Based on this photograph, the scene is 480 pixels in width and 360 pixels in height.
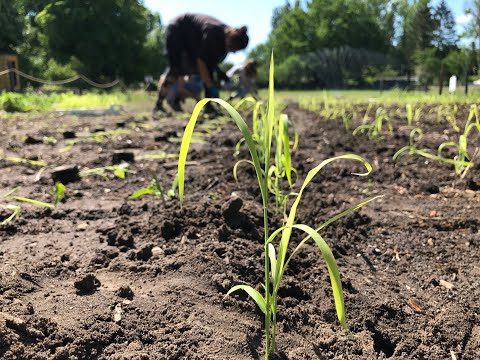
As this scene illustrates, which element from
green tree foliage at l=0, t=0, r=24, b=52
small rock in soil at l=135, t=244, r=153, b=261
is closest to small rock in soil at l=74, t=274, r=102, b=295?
small rock in soil at l=135, t=244, r=153, b=261

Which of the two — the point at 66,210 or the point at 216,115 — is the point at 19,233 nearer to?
the point at 66,210

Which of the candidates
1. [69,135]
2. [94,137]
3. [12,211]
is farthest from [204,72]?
[12,211]

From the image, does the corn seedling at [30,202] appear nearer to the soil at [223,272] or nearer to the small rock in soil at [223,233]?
the soil at [223,272]

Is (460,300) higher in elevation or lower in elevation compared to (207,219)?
lower

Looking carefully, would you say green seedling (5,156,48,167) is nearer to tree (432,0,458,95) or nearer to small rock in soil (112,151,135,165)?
small rock in soil (112,151,135,165)

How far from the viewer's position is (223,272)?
142 cm

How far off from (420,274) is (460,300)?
7.6 inches

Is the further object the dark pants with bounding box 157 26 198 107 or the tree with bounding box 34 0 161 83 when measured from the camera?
the tree with bounding box 34 0 161 83

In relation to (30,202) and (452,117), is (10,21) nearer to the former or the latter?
(30,202)

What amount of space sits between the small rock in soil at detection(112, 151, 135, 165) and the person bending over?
11.1 feet

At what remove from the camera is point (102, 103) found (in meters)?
8.75

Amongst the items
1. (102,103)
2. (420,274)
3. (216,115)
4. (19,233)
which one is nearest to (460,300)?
(420,274)

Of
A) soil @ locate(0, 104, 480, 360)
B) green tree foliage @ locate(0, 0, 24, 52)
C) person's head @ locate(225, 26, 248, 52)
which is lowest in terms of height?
soil @ locate(0, 104, 480, 360)

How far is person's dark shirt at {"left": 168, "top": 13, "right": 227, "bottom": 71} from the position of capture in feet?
20.0
